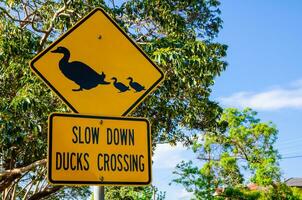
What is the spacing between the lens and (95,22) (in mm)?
2783

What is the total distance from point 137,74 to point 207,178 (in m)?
25.3

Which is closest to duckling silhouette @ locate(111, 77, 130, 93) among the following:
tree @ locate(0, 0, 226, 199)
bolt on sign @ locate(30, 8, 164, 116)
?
bolt on sign @ locate(30, 8, 164, 116)

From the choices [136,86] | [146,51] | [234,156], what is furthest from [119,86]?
[234,156]

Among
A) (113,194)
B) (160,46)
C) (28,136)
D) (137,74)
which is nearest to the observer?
(137,74)

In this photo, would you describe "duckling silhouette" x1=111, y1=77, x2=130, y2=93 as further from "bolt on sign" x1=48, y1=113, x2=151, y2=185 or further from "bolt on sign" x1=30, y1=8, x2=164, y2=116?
"bolt on sign" x1=48, y1=113, x2=151, y2=185

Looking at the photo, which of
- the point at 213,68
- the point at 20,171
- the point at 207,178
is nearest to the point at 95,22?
the point at 213,68

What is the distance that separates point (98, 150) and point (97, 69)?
1.51 ft

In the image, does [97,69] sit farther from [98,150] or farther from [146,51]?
[146,51]

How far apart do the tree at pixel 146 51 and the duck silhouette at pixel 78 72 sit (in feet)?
26.8

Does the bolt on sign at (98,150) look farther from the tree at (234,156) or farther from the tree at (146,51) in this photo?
the tree at (234,156)

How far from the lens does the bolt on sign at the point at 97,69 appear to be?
8.54 ft

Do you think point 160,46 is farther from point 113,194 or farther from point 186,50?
point 113,194

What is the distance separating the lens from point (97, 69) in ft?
8.71

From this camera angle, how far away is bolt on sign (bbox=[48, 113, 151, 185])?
8.11ft
